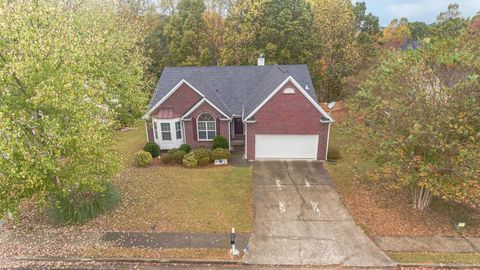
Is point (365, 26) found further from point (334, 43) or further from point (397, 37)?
point (397, 37)

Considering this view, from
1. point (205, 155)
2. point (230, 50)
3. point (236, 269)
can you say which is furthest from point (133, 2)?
point (236, 269)

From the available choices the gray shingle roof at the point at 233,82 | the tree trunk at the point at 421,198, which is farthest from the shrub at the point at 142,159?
the tree trunk at the point at 421,198

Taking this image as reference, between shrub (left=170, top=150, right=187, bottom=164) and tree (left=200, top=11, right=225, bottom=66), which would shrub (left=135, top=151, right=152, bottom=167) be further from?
tree (left=200, top=11, right=225, bottom=66)

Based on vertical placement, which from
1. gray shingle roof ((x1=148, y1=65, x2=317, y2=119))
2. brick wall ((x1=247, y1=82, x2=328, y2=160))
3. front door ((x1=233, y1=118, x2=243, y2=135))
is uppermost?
gray shingle roof ((x1=148, y1=65, x2=317, y2=119))

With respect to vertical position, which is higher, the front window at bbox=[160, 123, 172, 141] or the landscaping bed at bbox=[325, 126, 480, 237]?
the front window at bbox=[160, 123, 172, 141]

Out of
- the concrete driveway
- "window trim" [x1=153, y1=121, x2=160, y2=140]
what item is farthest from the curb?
"window trim" [x1=153, y1=121, x2=160, y2=140]

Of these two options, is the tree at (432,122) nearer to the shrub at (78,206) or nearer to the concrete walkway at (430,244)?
the concrete walkway at (430,244)
